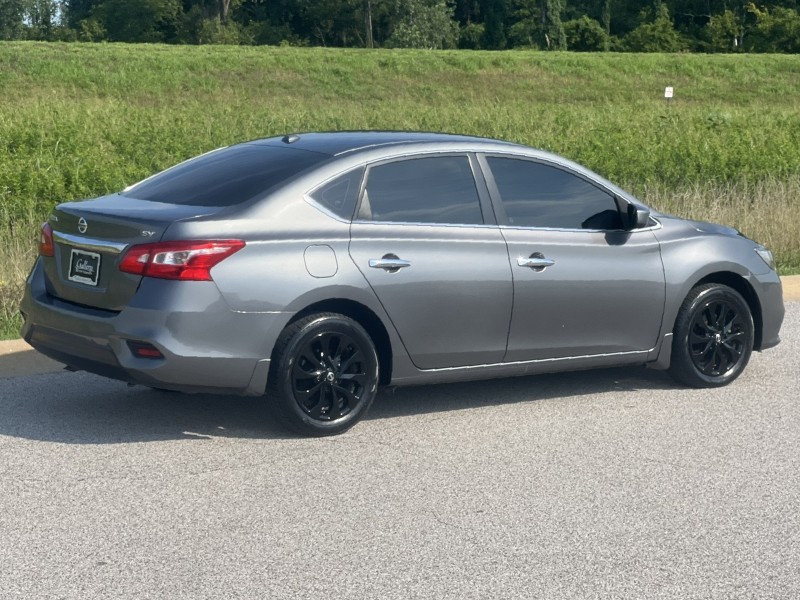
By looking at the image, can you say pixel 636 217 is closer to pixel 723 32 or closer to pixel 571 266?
pixel 571 266

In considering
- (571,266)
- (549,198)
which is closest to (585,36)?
(549,198)

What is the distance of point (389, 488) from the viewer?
5840 mm

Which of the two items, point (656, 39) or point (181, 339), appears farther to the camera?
point (656, 39)

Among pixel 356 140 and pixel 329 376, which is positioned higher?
pixel 356 140

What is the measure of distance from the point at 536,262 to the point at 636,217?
31.8 inches

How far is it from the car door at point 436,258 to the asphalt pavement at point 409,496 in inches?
19.6

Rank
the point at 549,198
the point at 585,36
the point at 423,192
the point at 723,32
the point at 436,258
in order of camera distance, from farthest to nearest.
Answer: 1. the point at 585,36
2. the point at 723,32
3. the point at 549,198
4. the point at 423,192
5. the point at 436,258

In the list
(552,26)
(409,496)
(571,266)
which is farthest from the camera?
(552,26)

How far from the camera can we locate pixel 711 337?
8.13 m

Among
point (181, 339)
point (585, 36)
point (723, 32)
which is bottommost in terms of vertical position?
point (181, 339)

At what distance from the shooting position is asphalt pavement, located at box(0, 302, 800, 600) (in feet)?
15.4

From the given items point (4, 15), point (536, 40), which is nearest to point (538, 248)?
point (536, 40)

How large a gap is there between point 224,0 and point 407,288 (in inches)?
4349

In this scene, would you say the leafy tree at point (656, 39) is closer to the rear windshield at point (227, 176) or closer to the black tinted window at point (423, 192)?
the black tinted window at point (423, 192)
